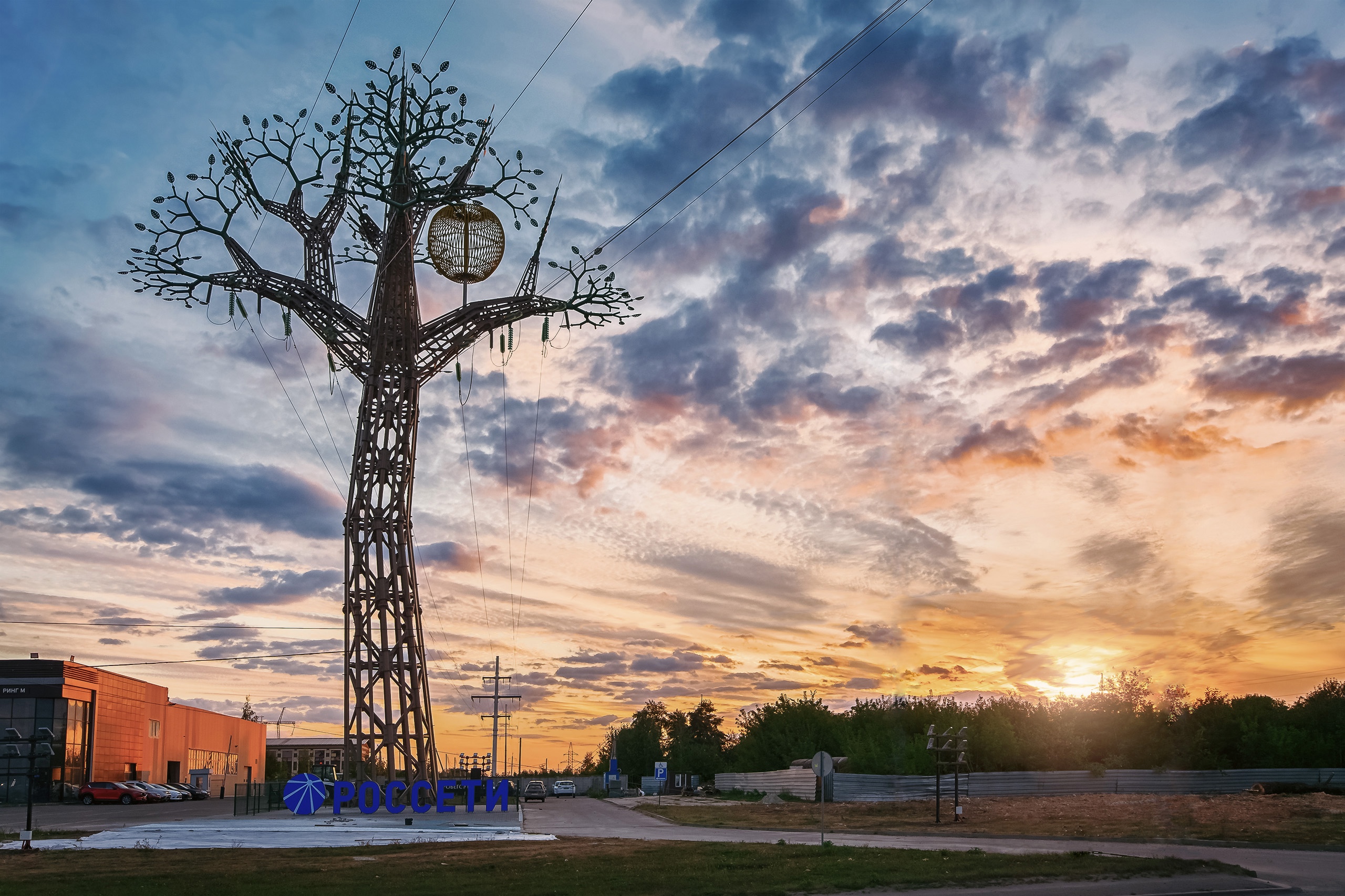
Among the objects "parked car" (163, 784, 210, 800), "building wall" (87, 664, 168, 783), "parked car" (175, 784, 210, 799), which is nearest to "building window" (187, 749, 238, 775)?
"building wall" (87, 664, 168, 783)

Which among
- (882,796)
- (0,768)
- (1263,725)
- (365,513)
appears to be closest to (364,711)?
(365,513)

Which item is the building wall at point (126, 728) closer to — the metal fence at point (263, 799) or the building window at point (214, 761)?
the building window at point (214, 761)

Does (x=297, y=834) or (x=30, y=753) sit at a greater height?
(x=30, y=753)

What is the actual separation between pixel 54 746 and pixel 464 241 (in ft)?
151

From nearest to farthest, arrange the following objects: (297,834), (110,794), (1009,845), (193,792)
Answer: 1. (297,834)
2. (1009,845)
3. (110,794)
4. (193,792)

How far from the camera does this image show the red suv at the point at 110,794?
56812mm

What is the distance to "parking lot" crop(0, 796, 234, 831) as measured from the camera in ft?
111

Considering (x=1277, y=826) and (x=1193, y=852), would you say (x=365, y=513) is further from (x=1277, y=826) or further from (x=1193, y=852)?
(x=1277, y=826)

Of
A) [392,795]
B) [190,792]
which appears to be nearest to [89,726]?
[190,792]

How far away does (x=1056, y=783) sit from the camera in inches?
2158

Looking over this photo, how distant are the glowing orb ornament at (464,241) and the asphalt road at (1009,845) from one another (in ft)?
49.6

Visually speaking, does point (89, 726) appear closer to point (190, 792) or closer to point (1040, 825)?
point (190, 792)

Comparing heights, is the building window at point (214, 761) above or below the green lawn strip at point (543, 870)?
below

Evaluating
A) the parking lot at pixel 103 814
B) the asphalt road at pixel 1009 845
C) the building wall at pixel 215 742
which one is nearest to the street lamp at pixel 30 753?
the parking lot at pixel 103 814
